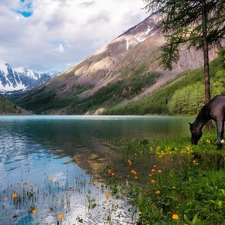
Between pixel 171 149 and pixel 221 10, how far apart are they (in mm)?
12603

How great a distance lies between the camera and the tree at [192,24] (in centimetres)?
2131

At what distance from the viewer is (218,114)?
14188 mm

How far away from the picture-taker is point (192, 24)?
2303 centimetres

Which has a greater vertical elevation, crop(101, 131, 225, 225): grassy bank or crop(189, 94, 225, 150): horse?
crop(189, 94, 225, 150): horse

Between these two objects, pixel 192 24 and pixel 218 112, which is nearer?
pixel 218 112

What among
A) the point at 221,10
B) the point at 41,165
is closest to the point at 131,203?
the point at 41,165

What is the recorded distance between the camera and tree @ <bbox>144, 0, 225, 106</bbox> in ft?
69.9

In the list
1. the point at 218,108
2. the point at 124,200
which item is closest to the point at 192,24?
the point at 218,108

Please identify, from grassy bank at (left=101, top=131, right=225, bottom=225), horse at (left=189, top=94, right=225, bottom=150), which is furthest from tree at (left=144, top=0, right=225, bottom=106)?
grassy bank at (left=101, top=131, right=225, bottom=225)

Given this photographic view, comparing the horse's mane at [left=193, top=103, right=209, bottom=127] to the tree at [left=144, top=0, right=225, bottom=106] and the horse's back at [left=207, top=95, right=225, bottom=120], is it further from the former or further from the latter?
the tree at [left=144, top=0, right=225, bottom=106]

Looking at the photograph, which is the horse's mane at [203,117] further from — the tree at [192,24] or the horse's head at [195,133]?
the tree at [192,24]

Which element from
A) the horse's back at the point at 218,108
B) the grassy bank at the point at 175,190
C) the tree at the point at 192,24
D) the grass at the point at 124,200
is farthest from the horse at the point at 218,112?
the tree at the point at 192,24

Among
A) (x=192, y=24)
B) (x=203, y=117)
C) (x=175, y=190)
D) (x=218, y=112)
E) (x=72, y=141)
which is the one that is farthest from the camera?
(x=72, y=141)

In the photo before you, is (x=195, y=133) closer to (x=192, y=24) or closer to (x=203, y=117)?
(x=203, y=117)
